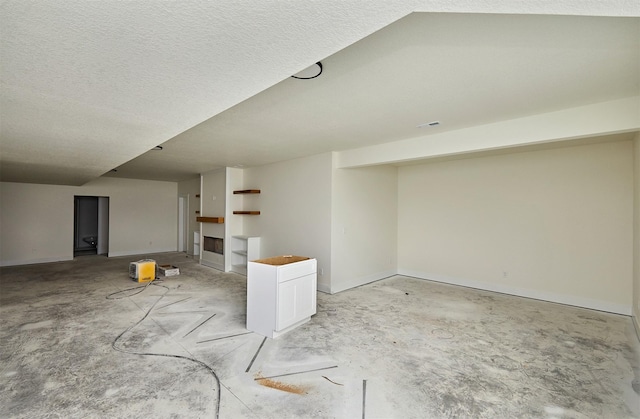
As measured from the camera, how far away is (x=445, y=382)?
2.59 meters

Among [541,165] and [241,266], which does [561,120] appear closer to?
[541,165]

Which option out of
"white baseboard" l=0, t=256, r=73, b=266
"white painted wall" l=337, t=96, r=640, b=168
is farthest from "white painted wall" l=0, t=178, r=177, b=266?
"white painted wall" l=337, t=96, r=640, b=168

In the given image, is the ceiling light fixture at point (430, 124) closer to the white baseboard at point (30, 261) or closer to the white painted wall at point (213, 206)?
the white painted wall at point (213, 206)

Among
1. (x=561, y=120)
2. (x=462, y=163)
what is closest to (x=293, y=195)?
(x=462, y=163)

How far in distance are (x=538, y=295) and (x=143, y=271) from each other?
24.5 ft

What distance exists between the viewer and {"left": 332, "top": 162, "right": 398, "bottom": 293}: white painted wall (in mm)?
5441

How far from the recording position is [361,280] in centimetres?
593

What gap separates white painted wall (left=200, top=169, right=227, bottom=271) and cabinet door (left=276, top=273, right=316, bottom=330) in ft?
12.9

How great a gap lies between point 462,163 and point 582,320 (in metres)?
3.20

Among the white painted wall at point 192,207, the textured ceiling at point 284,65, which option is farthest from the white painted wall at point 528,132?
the white painted wall at point 192,207

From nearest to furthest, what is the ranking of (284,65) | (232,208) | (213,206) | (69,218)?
(284,65)
(232,208)
(213,206)
(69,218)

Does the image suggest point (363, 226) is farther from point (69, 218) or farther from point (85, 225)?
point (85, 225)

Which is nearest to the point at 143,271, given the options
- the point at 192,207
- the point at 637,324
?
the point at 192,207

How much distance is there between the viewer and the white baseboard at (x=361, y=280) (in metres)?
5.41
